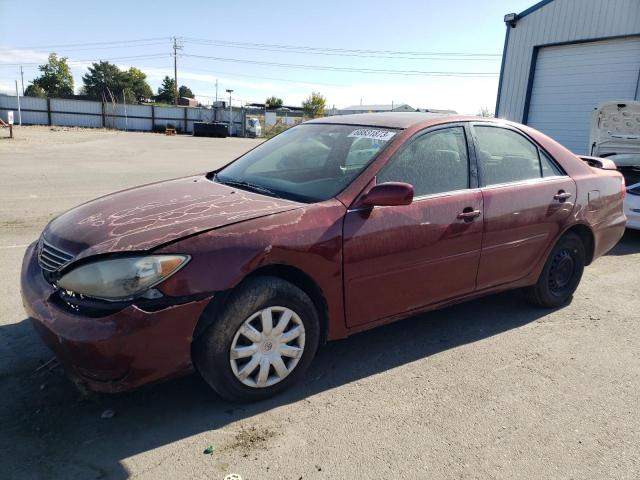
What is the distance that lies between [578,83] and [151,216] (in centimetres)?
1427

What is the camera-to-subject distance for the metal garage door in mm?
12852

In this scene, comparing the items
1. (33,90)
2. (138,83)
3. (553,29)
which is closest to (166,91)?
(138,83)

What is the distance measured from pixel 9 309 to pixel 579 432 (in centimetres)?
407

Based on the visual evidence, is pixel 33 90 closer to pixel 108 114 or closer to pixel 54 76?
pixel 54 76

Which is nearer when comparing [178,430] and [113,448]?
[113,448]

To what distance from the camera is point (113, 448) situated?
8.14 feet

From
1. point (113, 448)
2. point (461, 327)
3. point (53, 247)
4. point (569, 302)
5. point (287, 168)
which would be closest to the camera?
point (113, 448)

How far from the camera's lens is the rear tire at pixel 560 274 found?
14.4 ft

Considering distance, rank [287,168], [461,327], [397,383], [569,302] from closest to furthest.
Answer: [397,383] < [287,168] < [461,327] < [569,302]

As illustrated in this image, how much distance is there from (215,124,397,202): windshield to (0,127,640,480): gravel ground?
3.87 feet

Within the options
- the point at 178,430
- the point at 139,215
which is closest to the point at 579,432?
the point at 178,430

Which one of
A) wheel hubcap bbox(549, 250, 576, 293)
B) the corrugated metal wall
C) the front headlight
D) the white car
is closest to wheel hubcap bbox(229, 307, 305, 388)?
the front headlight

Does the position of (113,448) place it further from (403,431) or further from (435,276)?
(435,276)

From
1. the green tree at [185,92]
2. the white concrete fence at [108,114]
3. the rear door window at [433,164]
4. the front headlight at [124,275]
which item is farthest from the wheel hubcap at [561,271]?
the green tree at [185,92]
